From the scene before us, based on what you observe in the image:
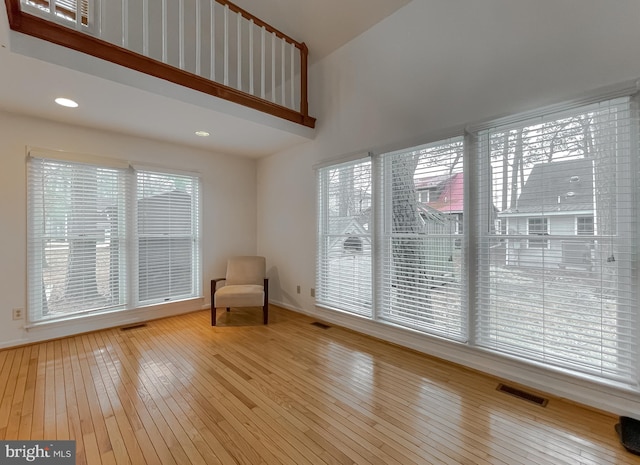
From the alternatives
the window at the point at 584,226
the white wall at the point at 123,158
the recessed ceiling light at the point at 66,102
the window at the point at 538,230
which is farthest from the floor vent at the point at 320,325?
the recessed ceiling light at the point at 66,102

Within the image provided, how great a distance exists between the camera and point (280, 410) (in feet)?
6.17

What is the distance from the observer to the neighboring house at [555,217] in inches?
76.4

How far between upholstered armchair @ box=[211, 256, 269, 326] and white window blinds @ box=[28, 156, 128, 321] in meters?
1.24

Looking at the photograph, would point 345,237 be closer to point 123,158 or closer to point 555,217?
point 555,217

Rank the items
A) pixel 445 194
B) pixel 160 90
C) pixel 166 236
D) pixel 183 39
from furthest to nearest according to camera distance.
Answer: pixel 166 236
pixel 183 39
pixel 445 194
pixel 160 90

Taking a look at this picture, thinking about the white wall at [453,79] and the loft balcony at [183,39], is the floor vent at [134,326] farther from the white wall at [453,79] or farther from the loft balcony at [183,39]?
the loft balcony at [183,39]

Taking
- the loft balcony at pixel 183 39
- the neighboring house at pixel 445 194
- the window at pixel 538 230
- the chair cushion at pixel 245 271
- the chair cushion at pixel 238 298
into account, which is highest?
the loft balcony at pixel 183 39

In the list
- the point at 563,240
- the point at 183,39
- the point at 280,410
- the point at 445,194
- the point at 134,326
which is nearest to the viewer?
the point at 280,410

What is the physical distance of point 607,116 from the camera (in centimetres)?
187

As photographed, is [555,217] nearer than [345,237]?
Yes

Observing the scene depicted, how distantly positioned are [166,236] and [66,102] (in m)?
1.84

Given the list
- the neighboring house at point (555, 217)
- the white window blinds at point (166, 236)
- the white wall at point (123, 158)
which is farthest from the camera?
the white window blinds at point (166, 236)

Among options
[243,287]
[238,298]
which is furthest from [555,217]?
[243,287]

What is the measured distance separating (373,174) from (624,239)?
2047 millimetres
